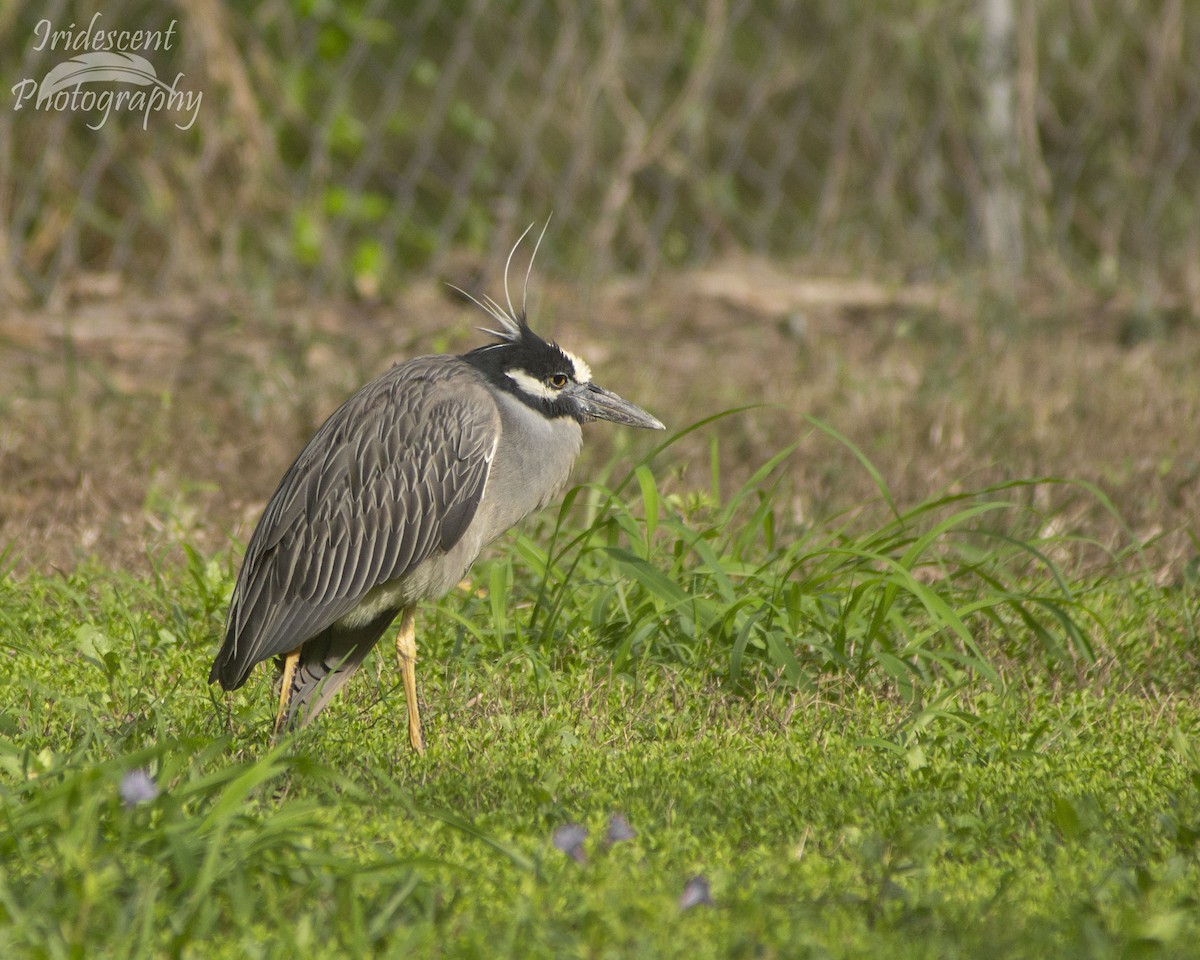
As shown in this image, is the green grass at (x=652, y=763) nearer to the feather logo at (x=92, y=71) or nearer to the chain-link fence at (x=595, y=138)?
the chain-link fence at (x=595, y=138)

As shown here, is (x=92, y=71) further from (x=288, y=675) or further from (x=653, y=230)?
(x=288, y=675)

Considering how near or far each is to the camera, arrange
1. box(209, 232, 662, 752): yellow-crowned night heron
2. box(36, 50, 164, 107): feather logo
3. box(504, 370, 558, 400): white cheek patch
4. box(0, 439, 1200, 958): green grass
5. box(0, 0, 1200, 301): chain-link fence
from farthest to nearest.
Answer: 1. box(0, 0, 1200, 301): chain-link fence
2. box(36, 50, 164, 107): feather logo
3. box(504, 370, 558, 400): white cheek patch
4. box(209, 232, 662, 752): yellow-crowned night heron
5. box(0, 439, 1200, 958): green grass

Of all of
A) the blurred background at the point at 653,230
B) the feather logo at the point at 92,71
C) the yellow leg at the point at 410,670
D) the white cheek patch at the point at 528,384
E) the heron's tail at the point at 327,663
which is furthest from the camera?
the feather logo at the point at 92,71

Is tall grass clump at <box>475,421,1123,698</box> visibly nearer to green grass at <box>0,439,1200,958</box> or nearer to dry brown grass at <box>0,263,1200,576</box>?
green grass at <box>0,439,1200,958</box>

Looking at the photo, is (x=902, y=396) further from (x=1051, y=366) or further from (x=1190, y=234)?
(x=1190, y=234)

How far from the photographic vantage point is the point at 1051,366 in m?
6.86

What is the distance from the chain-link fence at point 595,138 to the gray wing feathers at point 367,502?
376cm

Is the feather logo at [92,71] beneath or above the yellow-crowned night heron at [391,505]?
above

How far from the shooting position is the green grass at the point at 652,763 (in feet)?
8.29

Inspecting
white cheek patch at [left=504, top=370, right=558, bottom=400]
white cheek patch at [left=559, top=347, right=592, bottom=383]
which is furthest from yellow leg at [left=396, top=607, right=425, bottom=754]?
white cheek patch at [left=559, top=347, right=592, bottom=383]

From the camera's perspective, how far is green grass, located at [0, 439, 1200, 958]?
253cm

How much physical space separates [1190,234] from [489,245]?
3934 mm

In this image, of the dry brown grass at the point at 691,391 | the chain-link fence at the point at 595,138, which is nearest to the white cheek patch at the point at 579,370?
the dry brown grass at the point at 691,391

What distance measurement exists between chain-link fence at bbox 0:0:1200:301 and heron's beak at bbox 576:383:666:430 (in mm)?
3738
